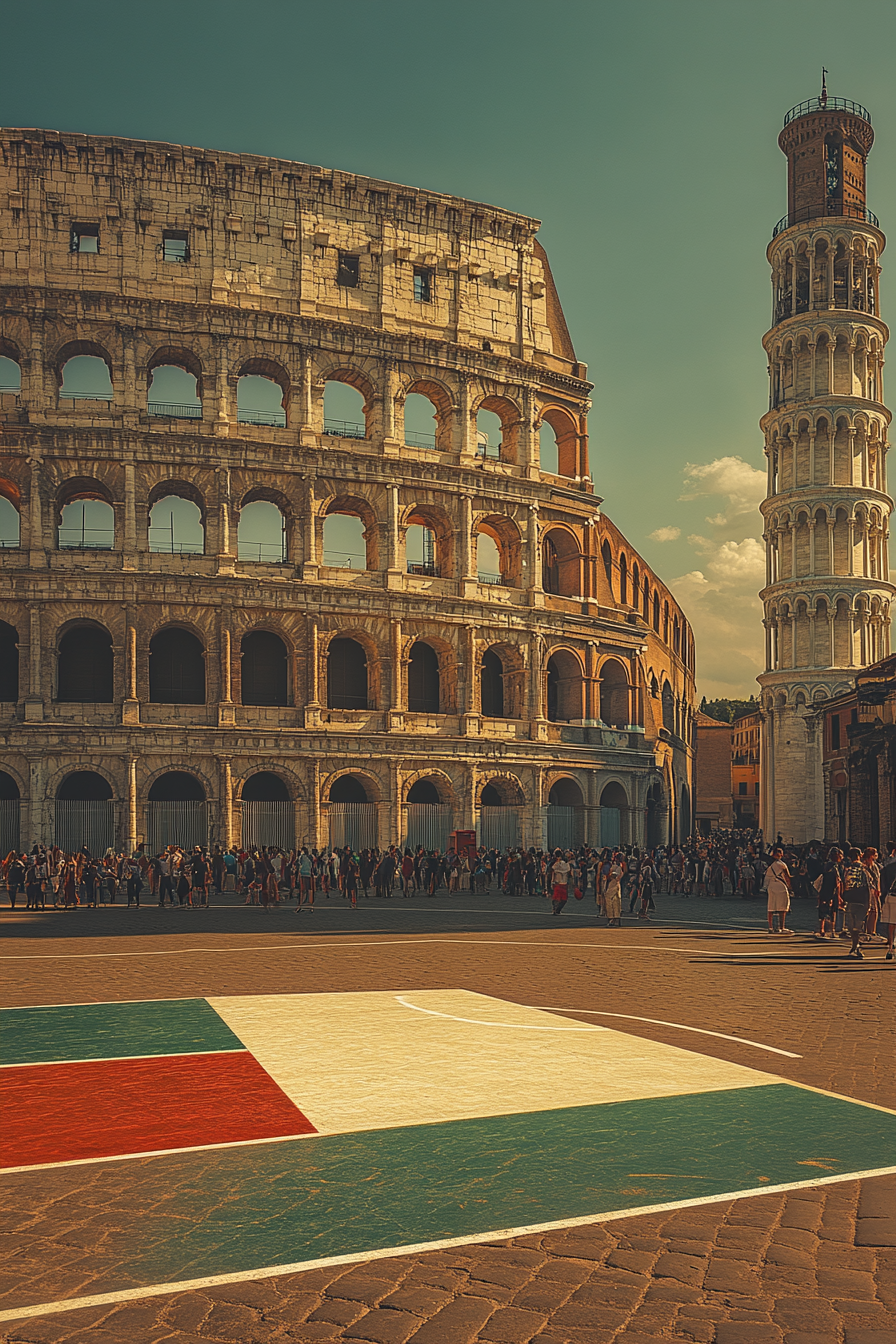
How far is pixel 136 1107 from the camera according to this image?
8430 mm

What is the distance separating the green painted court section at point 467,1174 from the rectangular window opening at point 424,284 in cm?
4061

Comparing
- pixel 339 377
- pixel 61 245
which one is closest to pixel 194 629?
pixel 339 377

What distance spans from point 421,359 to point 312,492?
707 centimetres

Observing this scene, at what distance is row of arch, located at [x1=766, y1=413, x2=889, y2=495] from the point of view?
6069 cm

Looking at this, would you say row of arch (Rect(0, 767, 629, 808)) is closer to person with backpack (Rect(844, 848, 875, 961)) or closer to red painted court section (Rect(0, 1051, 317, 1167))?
person with backpack (Rect(844, 848, 875, 961))

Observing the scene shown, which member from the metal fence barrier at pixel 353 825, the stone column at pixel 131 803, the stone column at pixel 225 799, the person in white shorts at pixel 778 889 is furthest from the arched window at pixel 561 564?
the person in white shorts at pixel 778 889

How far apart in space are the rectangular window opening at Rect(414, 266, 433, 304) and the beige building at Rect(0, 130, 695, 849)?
0.07 metres

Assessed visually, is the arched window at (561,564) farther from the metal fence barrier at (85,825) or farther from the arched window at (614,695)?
the metal fence barrier at (85,825)

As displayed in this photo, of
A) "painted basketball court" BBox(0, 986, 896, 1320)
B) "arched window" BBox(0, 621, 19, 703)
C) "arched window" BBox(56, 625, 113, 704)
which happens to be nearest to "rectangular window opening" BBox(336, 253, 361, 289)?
"arched window" BBox(56, 625, 113, 704)

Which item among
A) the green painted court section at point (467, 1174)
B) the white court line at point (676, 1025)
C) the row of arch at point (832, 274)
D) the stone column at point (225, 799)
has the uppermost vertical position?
the row of arch at point (832, 274)

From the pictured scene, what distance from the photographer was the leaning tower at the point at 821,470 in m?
60.4

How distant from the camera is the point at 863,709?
4519 centimetres

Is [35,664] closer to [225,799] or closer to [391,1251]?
[225,799]

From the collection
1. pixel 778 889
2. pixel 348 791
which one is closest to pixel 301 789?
pixel 348 791
